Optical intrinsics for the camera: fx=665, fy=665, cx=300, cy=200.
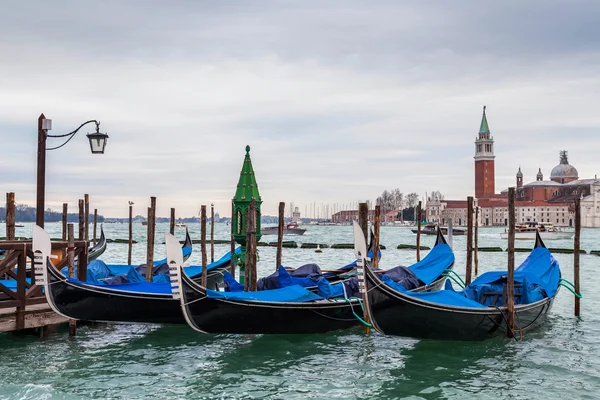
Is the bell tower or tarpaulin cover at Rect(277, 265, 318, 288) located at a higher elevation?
the bell tower

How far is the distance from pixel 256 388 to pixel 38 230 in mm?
2271

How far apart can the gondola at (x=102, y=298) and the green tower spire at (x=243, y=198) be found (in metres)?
1.96

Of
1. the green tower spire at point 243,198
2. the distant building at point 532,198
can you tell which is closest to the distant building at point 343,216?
the distant building at point 532,198

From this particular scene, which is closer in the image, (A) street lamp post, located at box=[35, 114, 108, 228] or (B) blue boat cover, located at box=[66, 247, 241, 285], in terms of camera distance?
(A) street lamp post, located at box=[35, 114, 108, 228]

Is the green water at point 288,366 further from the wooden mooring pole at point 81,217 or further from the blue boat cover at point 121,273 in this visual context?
the wooden mooring pole at point 81,217

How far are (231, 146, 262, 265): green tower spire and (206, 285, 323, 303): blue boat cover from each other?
6.41 ft

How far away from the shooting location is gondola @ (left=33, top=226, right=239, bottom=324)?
240 inches

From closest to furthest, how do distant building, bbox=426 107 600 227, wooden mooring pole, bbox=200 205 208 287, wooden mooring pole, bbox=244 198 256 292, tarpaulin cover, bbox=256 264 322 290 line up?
wooden mooring pole, bbox=244 198 256 292, tarpaulin cover, bbox=256 264 322 290, wooden mooring pole, bbox=200 205 208 287, distant building, bbox=426 107 600 227

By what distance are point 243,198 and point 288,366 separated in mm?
3322

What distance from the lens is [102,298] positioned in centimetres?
658

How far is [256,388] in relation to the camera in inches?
208

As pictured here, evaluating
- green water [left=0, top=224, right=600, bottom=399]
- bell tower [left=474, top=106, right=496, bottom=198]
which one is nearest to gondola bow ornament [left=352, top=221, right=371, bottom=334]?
green water [left=0, top=224, right=600, bottom=399]

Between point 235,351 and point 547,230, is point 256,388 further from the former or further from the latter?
point 547,230

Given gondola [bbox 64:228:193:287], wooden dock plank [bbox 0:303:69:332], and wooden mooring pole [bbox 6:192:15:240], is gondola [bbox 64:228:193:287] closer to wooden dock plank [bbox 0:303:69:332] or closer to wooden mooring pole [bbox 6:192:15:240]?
wooden mooring pole [bbox 6:192:15:240]
